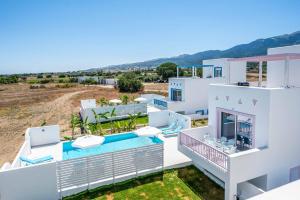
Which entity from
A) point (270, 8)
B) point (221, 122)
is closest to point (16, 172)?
point (221, 122)

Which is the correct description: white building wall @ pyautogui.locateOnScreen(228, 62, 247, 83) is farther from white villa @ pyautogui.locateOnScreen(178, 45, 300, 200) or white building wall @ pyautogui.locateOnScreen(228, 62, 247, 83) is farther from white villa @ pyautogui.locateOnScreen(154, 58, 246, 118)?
white villa @ pyautogui.locateOnScreen(178, 45, 300, 200)

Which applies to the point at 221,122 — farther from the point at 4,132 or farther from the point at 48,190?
the point at 4,132

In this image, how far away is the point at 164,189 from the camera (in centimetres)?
1016

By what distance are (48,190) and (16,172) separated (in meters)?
1.63

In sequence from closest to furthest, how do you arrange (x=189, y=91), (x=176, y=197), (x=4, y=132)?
(x=176, y=197), (x=4, y=132), (x=189, y=91)

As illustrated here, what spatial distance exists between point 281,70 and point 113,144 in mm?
12875

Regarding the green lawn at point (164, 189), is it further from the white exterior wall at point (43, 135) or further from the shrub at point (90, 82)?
the shrub at point (90, 82)

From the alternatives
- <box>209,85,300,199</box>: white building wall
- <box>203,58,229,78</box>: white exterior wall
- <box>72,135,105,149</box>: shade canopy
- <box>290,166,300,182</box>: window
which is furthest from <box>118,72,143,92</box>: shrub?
<box>290,166,300,182</box>: window

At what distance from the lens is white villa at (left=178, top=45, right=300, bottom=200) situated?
28.8 feet

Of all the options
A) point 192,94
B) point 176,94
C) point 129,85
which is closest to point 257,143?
point 192,94

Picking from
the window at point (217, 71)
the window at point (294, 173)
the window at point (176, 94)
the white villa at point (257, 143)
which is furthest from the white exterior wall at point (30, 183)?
the window at point (217, 71)

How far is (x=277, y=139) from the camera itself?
376 inches

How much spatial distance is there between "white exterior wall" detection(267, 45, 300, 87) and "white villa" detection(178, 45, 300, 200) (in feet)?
8.33

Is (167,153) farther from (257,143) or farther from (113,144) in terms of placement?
(257,143)
